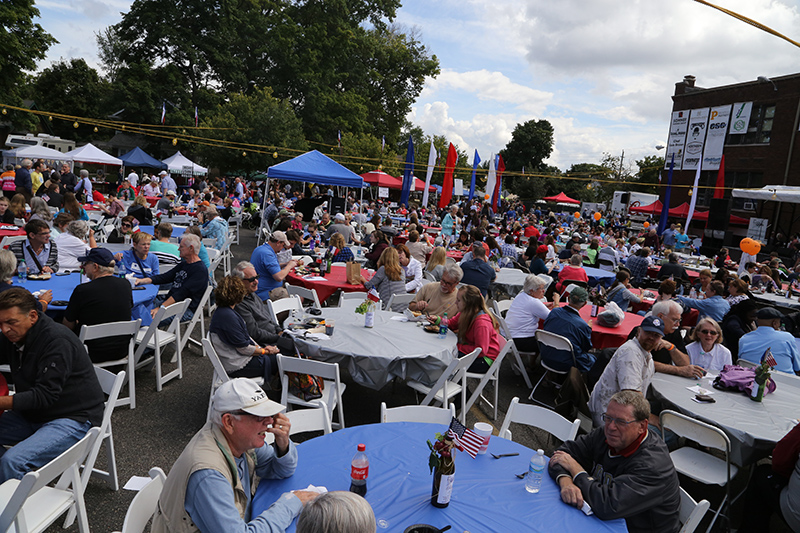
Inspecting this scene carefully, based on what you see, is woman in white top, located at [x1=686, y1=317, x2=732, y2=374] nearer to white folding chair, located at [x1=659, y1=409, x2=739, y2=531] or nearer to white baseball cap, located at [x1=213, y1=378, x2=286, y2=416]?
white folding chair, located at [x1=659, y1=409, x2=739, y2=531]

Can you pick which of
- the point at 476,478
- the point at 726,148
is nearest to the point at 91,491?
the point at 476,478

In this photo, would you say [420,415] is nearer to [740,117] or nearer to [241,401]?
[241,401]

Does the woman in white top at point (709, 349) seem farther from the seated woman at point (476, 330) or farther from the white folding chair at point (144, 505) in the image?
the white folding chair at point (144, 505)

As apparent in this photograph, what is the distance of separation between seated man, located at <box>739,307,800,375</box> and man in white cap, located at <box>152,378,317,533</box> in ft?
18.7

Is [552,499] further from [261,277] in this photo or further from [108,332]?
[261,277]

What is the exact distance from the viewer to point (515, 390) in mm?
6492

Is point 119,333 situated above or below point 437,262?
below

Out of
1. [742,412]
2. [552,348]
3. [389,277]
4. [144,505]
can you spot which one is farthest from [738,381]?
[144,505]

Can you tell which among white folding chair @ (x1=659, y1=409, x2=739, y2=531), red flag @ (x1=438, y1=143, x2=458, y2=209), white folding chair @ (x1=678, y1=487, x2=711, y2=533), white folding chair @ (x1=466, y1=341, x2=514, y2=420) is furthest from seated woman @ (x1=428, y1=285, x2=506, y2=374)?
red flag @ (x1=438, y1=143, x2=458, y2=209)

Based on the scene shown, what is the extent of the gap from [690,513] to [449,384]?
2.63 meters

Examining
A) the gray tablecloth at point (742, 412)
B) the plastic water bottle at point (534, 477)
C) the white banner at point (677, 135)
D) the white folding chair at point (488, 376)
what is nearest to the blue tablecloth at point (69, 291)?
the white folding chair at point (488, 376)

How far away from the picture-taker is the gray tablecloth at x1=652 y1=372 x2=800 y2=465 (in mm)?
3947

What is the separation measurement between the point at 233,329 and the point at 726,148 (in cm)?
3553

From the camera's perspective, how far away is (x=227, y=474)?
2.17 metres
